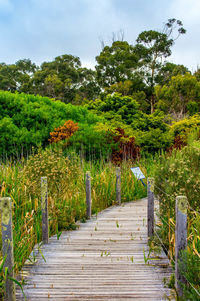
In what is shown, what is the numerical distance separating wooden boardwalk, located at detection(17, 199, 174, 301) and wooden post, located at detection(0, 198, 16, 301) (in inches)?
8.0

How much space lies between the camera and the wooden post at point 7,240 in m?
2.77

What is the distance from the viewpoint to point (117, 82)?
31.6 metres

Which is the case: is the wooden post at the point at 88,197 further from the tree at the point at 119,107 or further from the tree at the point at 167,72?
the tree at the point at 167,72

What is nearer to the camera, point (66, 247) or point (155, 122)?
point (66, 247)

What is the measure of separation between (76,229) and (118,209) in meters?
1.85

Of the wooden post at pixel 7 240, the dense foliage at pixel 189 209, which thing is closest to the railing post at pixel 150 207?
the dense foliage at pixel 189 209

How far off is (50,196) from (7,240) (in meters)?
2.66

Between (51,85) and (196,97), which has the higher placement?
(51,85)

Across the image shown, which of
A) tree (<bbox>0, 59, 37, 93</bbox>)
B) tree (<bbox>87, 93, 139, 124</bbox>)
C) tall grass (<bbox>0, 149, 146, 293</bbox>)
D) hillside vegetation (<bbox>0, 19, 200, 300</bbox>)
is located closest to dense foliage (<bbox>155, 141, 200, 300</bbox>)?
hillside vegetation (<bbox>0, 19, 200, 300</bbox>)

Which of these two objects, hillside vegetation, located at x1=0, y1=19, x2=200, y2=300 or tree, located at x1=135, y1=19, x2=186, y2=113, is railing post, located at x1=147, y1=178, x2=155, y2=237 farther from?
tree, located at x1=135, y1=19, x2=186, y2=113

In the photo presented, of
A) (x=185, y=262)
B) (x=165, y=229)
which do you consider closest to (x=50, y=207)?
(x=165, y=229)

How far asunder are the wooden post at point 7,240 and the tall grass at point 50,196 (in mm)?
630

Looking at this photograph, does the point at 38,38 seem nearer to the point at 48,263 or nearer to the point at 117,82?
the point at 117,82

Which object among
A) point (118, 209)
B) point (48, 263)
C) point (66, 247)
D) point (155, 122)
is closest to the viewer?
point (48, 263)
